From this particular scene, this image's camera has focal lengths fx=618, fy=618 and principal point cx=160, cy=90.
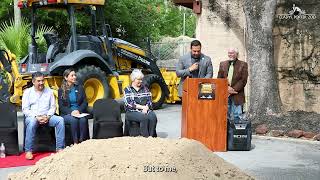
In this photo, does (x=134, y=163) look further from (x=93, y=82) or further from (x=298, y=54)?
(x=93, y=82)

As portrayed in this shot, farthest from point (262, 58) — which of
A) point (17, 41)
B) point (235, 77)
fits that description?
point (17, 41)

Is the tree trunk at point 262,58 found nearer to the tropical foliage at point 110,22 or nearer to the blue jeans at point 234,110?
the blue jeans at point 234,110

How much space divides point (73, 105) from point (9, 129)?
108 centimetres

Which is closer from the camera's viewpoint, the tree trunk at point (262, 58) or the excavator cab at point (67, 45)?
the tree trunk at point (262, 58)

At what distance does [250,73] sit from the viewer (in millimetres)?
11875

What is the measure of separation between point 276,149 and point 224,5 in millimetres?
5296

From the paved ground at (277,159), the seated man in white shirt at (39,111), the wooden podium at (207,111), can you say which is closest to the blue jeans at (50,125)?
the seated man in white shirt at (39,111)

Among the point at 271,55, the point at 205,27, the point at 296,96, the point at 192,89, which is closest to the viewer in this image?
the point at 192,89

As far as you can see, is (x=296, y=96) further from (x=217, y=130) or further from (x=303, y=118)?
(x=217, y=130)

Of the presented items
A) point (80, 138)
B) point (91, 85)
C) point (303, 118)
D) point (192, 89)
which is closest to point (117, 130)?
point (80, 138)

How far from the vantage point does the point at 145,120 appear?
31.4 ft

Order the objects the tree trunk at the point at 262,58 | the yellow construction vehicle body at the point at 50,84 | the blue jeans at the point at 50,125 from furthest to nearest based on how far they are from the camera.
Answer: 1. the yellow construction vehicle body at the point at 50,84
2. the tree trunk at the point at 262,58
3. the blue jeans at the point at 50,125

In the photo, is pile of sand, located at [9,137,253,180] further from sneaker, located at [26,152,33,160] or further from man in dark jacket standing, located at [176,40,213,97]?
man in dark jacket standing, located at [176,40,213,97]

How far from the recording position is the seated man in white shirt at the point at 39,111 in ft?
30.6
